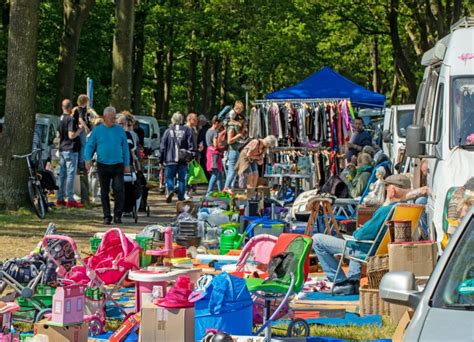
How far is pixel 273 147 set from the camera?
24312 mm

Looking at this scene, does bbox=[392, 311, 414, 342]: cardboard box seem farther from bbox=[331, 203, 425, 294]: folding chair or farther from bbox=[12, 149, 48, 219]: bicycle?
bbox=[12, 149, 48, 219]: bicycle

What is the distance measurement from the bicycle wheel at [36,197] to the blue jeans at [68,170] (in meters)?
1.30

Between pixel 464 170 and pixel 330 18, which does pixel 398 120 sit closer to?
pixel 464 170

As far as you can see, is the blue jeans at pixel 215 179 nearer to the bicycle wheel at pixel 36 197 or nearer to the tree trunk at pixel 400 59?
the bicycle wheel at pixel 36 197

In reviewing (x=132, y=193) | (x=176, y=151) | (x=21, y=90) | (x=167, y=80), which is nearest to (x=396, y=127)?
(x=176, y=151)

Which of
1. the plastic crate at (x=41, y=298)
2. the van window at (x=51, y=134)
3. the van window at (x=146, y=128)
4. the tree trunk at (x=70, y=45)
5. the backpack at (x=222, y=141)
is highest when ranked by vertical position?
the tree trunk at (x=70, y=45)

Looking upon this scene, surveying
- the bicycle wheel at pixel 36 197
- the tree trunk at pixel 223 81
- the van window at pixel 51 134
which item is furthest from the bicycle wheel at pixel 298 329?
the tree trunk at pixel 223 81

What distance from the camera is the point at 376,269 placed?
35.9 ft

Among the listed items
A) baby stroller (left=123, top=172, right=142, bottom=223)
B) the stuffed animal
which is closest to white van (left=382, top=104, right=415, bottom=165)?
the stuffed animal

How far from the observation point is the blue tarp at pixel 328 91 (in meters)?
28.1

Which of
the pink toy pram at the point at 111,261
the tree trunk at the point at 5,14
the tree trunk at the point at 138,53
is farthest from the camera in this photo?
the tree trunk at the point at 138,53

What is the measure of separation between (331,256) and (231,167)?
31.4 feet

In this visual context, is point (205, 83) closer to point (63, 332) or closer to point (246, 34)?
point (246, 34)

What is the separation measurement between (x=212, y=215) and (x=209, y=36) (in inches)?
1274
